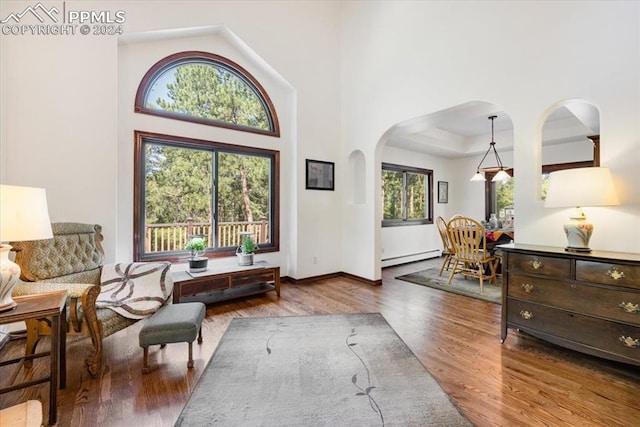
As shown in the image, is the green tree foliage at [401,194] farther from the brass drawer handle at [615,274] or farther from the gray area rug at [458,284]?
the brass drawer handle at [615,274]

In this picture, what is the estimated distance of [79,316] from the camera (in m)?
2.05

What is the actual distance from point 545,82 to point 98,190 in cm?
471

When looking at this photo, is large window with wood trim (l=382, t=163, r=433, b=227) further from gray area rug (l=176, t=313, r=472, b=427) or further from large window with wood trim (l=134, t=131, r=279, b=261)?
gray area rug (l=176, t=313, r=472, b=427)

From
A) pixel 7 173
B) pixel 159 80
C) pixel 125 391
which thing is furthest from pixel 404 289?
pixel 7 173

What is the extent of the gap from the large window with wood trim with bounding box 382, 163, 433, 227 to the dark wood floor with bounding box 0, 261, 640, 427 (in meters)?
3.24

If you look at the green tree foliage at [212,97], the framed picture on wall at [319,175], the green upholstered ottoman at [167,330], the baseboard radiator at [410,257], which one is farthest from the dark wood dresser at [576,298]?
the green tree foliage at [212,97]

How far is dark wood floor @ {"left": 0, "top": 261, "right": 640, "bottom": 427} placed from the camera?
164 centimetres

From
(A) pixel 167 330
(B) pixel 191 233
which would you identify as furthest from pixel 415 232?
(A) pixel 167 330

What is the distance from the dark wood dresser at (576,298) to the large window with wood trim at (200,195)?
3279 millimetres

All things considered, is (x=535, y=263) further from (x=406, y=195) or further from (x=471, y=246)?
(x=406, y=195)

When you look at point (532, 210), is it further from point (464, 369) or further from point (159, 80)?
point (159, 80)

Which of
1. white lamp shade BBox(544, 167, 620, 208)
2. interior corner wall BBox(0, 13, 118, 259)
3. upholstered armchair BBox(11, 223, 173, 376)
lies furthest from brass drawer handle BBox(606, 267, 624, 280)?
interior corner wall BBox(0, 13, 118, 259)

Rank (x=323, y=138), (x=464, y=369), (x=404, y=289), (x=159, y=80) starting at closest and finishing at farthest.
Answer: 1. (x=464, y=369)
2. (x=159, y=80)
3. (x=404, y=289)
4. (x=323, y=138)

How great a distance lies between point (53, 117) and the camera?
108 inches
